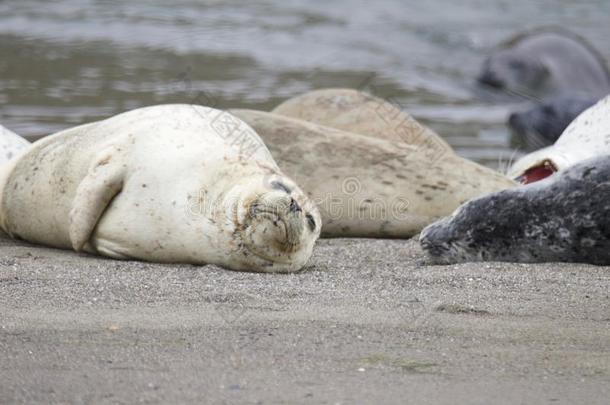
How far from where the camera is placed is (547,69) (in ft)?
40.1

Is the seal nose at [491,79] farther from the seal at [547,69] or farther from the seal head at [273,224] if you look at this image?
the seal head at [273,224]

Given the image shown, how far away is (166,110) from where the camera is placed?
5.19 meters

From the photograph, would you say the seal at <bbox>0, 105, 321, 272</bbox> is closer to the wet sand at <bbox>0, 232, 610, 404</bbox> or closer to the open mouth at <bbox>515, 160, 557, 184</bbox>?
the wet sand at <bbox>0, 232, 610, 404</bbox>

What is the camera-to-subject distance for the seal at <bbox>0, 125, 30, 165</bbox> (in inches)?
237

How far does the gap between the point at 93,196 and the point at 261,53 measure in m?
7.96

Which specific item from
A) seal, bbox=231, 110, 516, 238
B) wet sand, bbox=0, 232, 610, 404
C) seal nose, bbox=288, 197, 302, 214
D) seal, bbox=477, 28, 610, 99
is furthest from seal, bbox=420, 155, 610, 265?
seal, bbox=477, 28, 610, 99

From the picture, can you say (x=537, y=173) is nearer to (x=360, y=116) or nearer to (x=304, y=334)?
(x=360, y=116)

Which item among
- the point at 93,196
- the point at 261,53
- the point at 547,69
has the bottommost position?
the point at 261,53

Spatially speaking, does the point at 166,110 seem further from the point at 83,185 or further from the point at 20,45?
the point at 20,45

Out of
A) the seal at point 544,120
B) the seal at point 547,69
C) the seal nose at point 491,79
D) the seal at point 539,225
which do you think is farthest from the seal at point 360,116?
the seal nose at point 491,79

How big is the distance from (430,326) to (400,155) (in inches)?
97.8

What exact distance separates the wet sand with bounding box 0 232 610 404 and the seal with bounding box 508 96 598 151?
4.75 m

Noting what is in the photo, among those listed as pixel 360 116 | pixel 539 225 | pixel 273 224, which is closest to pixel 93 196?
pixel 273 224

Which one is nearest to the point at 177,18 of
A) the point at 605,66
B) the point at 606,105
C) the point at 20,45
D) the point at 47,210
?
the point at 20,45
